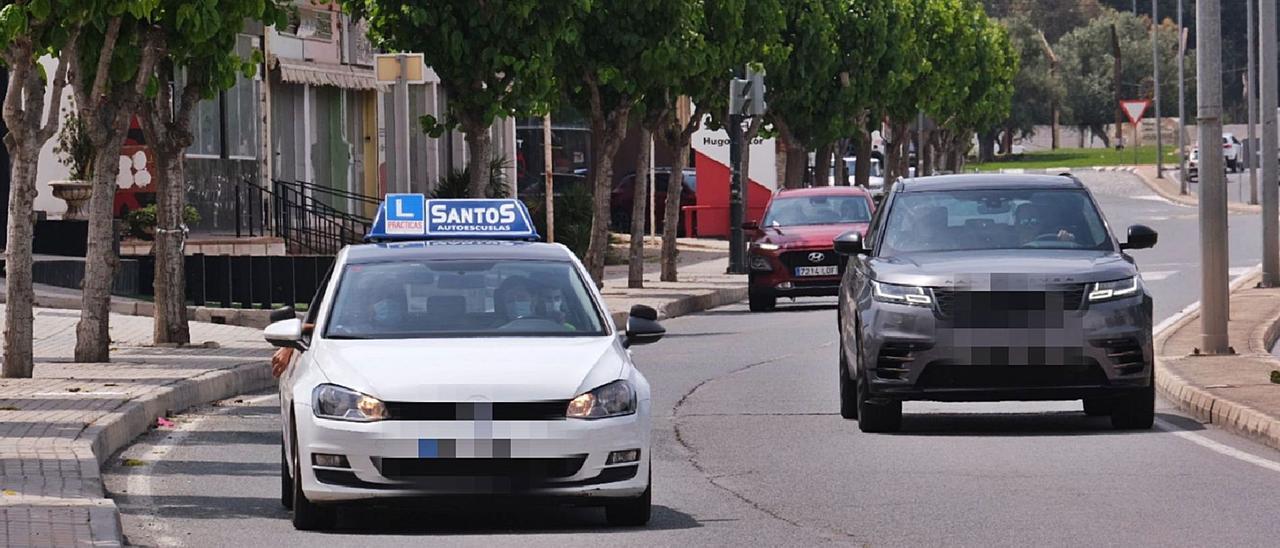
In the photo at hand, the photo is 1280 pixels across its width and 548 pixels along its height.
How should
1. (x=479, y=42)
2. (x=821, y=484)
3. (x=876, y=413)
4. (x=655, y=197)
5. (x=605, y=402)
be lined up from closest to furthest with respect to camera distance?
(x=605, y=402) < (x=821, y=484) < (x=876, y=413) < (x=479, y=42) < (x=655, y=197)

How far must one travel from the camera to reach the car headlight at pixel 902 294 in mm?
14039

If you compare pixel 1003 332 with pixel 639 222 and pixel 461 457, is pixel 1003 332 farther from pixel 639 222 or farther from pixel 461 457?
pixel 639 222

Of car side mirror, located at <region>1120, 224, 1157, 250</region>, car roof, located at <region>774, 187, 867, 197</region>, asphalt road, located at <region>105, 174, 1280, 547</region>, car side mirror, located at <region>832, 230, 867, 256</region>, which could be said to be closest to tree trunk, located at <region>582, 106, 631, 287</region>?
car roof, located at <region>774, 187, 867, 197</region>

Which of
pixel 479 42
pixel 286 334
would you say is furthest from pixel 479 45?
pixel 286 334

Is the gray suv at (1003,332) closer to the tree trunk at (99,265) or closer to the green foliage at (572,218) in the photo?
the tree trunk at (99,265)

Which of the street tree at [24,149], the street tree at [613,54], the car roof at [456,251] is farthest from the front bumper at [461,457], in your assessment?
the street tree at [613,54]

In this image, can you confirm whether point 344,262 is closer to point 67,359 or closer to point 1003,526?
point 1003,526

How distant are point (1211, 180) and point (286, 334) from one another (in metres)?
10.2

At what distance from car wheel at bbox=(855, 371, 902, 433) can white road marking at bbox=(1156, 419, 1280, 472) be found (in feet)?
5.45

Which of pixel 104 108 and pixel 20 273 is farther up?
pixel 104 108

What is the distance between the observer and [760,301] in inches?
1222

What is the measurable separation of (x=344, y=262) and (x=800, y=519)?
103 inches

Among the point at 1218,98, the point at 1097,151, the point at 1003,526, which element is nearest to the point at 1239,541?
the point at 1003,526

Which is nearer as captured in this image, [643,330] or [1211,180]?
[643,330]
